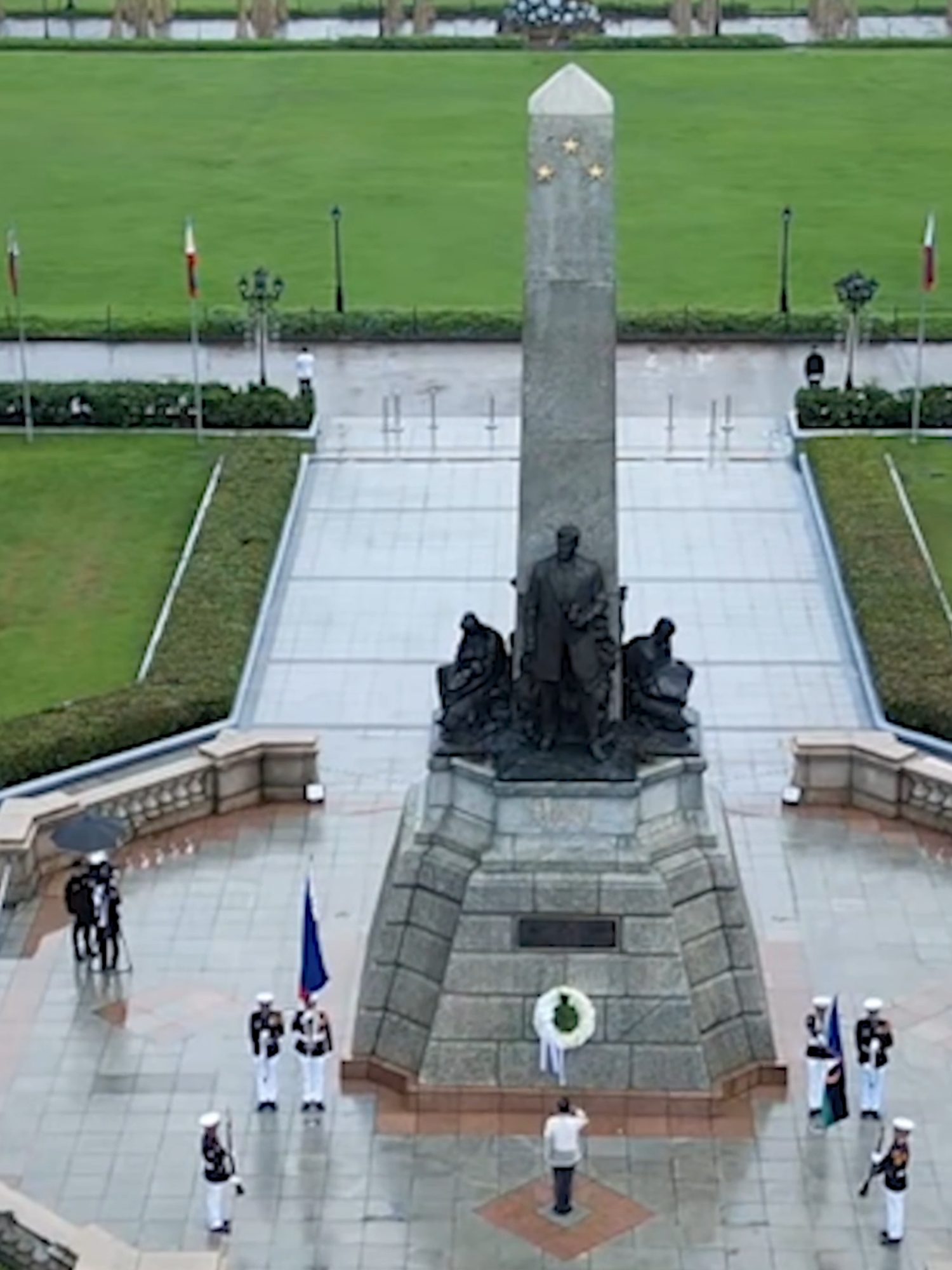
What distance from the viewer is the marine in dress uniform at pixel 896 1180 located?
86.3ft

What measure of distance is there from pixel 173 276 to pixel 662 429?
19.7 m

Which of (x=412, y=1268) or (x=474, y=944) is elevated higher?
(x=474, y=944)

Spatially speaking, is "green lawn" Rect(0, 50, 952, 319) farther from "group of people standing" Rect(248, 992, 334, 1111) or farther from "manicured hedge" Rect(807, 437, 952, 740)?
"group of people standing" Rect(248, 992, 334, 1111)

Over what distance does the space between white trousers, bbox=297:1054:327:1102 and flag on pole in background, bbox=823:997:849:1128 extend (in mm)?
5245

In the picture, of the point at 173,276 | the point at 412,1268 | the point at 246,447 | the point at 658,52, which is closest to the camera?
the point at 412,1268

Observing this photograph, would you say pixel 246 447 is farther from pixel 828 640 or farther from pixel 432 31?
pixel 432 31

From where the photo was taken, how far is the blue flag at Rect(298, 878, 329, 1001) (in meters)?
29.5

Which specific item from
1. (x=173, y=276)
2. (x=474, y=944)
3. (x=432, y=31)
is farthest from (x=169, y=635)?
(x=432, y=31)

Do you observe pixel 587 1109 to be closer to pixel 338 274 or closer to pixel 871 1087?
pixel 871 1087

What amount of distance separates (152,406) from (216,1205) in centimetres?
3063

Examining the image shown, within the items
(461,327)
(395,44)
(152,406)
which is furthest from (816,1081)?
(395,44)

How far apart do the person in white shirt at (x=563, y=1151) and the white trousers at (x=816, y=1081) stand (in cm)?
274

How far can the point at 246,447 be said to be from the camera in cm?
5284

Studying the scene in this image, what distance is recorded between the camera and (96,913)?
31.8m
